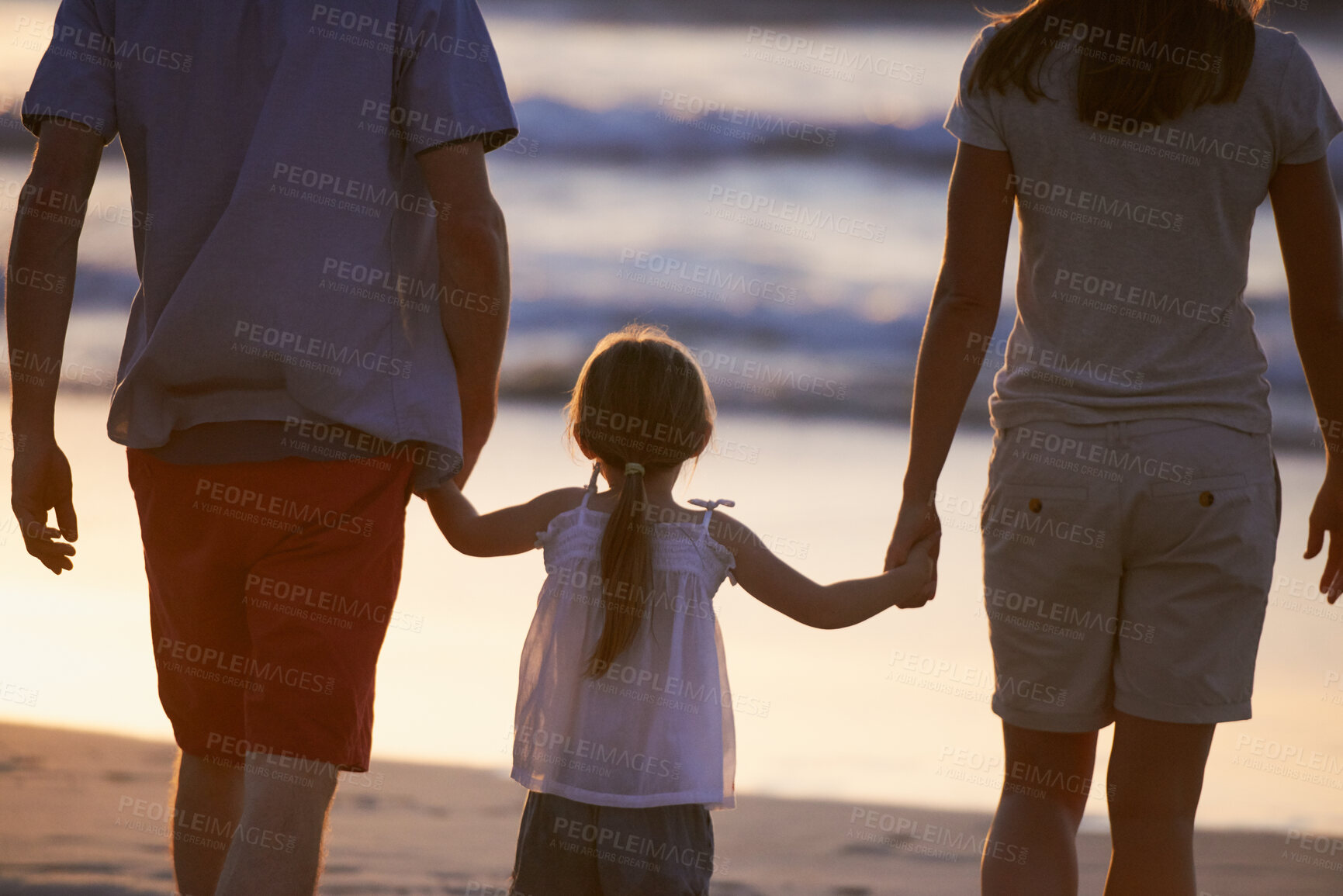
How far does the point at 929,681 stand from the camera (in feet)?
15.5

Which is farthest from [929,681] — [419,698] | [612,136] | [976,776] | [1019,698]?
[612,136]

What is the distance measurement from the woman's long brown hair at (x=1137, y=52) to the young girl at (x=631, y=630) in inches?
29.3

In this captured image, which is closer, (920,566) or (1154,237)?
(1154,237)

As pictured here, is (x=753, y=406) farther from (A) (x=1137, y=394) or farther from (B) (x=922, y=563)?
(A) (x=1137, y=394)

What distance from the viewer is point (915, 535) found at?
250 centimetres

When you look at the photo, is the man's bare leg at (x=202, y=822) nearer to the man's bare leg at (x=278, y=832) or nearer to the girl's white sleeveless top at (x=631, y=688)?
the man's bare leg at (x=278, y=832)

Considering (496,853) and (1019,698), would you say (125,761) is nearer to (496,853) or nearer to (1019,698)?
(496,853)

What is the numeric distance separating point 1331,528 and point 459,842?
7.52 feet

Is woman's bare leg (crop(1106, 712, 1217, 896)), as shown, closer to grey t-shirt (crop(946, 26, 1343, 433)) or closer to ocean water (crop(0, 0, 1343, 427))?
grey t-shirt (crop(946, 26, 1343, 433))

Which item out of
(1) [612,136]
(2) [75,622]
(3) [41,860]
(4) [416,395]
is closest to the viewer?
(4) [416,395]

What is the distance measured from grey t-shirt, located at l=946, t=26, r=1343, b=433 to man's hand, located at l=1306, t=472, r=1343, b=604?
0.83 ft

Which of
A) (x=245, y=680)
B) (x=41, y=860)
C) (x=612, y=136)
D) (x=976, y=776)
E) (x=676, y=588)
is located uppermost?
(x=612, y=136)

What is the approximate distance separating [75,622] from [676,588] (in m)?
3.37

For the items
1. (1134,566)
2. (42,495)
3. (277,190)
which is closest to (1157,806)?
(1134,566)
